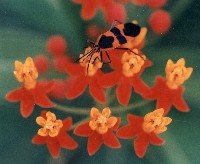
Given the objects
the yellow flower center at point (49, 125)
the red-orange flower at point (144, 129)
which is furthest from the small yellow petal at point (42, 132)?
the red-orange flower at point (144, 129)

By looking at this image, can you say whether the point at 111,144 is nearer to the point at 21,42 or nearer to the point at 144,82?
the point at 144,82

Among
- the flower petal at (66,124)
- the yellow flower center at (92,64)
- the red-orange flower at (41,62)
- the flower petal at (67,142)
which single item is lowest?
the flower petal at (67,142)

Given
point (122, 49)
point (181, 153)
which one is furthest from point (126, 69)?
point (181, 153)

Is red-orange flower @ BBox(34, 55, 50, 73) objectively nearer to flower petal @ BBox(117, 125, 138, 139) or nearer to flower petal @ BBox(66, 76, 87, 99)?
flower petal @ BBox(66, 76, 87, 99)

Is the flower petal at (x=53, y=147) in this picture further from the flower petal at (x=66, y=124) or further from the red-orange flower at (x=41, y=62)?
the red-orange flower at (x=41, y=62)

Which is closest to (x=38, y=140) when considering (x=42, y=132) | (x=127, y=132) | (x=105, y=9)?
(x=42, y=132)

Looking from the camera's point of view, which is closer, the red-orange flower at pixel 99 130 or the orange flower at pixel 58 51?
the red-orange flower at pixel 99 130
